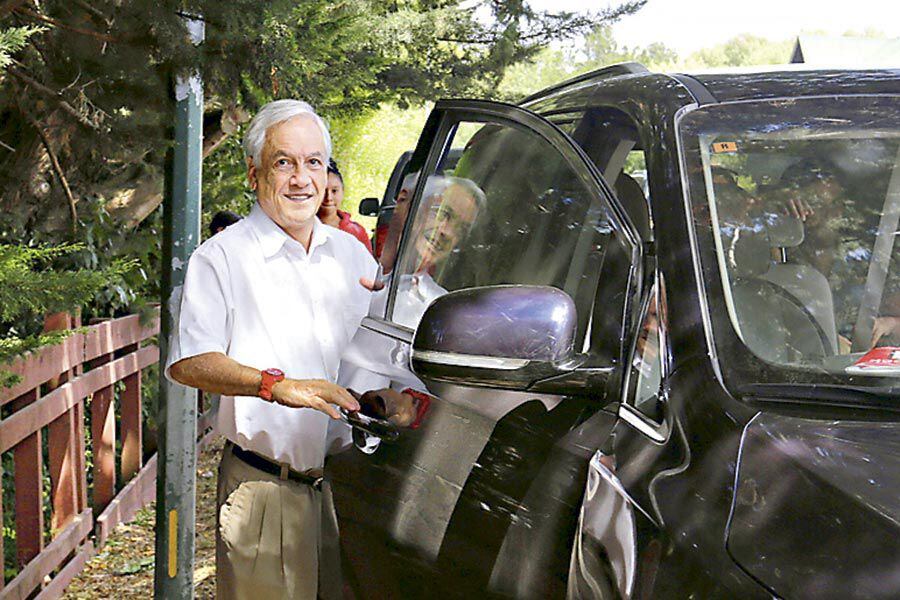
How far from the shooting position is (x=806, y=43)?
46.7 meters

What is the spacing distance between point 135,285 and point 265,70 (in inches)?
194

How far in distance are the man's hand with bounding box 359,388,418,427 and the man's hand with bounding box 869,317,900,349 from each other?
41.2 inches

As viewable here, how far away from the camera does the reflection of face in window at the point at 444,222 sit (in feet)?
11.7

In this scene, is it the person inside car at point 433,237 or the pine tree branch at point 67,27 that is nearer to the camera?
the person inside car at point 433,237

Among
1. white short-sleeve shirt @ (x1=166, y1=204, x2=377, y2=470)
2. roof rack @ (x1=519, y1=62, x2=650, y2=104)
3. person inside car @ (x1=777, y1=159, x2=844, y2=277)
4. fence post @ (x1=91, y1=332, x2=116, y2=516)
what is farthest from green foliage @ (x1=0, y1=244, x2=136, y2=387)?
fence post @ (x1=91, y1=332, x2=116, y2=516)

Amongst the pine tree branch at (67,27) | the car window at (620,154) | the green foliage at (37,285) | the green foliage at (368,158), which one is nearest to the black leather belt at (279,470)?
the green foliage at (37,285)

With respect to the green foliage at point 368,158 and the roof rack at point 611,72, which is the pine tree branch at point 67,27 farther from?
the green foliage at point 368,158

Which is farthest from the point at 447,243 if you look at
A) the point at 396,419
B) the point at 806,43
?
the point at 806,43

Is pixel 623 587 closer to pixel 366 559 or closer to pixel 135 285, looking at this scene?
pixel 366 559

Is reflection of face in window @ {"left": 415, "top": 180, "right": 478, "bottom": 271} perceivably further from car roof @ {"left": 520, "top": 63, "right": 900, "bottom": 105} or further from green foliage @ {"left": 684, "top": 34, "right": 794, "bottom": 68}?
green foliage @ {"left": 684, "top": 34, "right": 794, "bottom": 68}

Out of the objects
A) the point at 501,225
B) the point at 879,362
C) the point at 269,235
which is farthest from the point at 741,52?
the point at 879,362

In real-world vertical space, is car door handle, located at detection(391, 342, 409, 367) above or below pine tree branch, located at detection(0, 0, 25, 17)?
below

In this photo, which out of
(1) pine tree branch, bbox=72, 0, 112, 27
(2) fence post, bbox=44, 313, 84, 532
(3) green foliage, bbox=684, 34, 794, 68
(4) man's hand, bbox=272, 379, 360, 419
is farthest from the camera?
(3) green foliage, bbox=684, 34, 794, 68

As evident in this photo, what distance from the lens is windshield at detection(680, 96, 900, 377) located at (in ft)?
8.42
